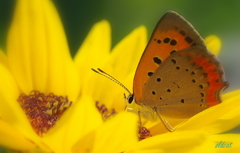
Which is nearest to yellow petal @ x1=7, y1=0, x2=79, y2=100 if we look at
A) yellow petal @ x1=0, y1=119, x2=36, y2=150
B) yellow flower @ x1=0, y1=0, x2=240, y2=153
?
yellow flower @ x1=0, y1=0, x2=240, y2=153

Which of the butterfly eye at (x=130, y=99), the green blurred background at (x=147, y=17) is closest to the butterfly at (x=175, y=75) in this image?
the butterfly eye at (x=130, y=99)

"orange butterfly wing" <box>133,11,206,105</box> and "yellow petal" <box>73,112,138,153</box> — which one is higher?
"orange butterfly wing" <box>133,11,206,105</box>

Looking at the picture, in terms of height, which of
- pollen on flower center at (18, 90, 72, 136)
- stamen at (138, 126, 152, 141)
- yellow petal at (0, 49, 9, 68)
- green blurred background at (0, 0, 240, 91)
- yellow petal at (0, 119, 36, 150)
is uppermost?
green blurred background at (0, 0, 240, 91)

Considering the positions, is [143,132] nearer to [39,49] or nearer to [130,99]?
[130,99]

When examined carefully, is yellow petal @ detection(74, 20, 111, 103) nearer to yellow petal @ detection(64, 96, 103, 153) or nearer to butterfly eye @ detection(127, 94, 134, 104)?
butterfly eye @ detection(127, 94, 134, 104)

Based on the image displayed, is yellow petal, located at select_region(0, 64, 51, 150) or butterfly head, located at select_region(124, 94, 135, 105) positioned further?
butterfly head, located at select_region(124, 94, 135, 105)
